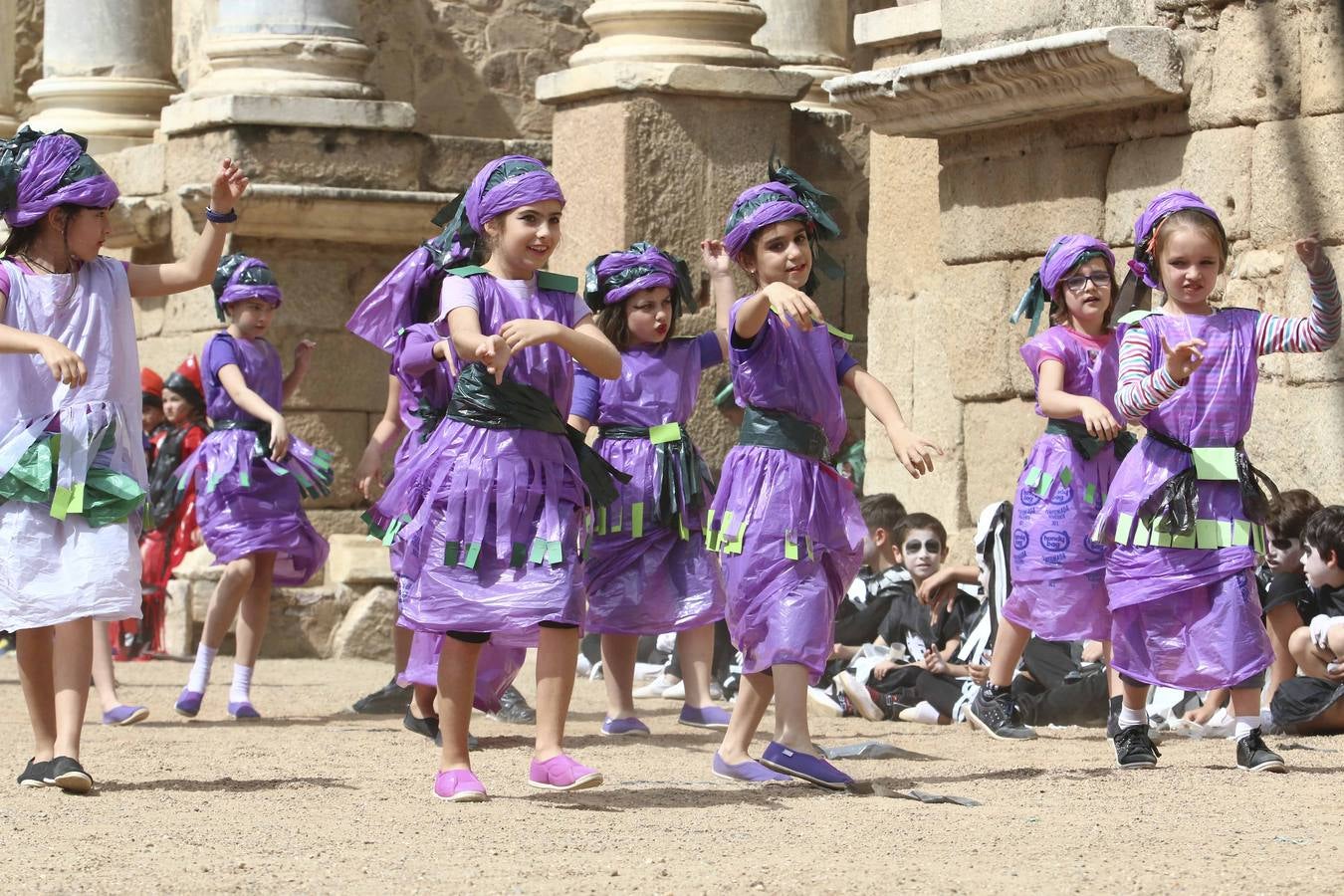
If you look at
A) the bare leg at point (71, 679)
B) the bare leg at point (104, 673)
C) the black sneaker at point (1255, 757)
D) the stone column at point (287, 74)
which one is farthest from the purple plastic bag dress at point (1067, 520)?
the stone column at point (287, 74)

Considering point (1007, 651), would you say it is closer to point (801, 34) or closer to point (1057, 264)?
point (1057, 264)

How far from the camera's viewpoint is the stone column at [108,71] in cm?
1336

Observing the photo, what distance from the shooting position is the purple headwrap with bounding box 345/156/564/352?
561cm

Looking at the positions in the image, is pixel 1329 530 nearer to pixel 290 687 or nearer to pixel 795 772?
pixel 795 772

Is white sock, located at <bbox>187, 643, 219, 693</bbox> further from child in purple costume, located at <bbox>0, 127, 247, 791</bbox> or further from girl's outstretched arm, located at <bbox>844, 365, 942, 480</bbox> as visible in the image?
girl's outstretched arm, located at <bbox>844, 365, 942, 480</bbox>

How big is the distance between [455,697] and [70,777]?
0.98 m

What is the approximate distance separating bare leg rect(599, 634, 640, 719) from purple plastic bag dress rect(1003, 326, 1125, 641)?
1317mm

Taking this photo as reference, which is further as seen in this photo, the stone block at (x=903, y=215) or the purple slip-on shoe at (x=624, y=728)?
the stone block at (x=903, y=215)

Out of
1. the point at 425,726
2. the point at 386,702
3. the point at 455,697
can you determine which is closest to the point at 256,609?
the point at 386,702

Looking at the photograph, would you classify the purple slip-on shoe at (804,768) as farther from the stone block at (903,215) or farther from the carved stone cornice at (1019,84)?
the stone block at (903,215)

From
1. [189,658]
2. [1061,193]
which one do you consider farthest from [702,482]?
[189,658]

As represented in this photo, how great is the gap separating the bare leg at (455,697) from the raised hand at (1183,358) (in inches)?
71.2

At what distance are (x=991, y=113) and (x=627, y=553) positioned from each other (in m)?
2.13

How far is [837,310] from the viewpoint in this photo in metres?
11.0
